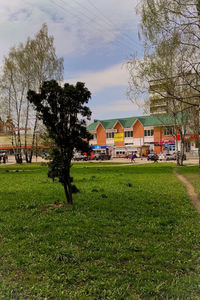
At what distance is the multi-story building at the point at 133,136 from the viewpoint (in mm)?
70250

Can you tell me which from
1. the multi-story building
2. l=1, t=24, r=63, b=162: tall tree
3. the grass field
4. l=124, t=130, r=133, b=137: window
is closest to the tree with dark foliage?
the grass field

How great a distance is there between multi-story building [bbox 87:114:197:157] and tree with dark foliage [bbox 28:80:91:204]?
58417 millimetres

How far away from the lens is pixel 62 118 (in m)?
8.68

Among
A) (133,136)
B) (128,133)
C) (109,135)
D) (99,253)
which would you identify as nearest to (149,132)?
(133,136)

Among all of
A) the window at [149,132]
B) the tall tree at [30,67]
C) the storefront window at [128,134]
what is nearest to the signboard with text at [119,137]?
the storefront window at [128,134]

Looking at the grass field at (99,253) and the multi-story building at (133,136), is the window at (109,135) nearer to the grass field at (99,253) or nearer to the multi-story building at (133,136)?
the multi-story building at (133,136)

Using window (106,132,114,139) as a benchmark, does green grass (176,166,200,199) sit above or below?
below

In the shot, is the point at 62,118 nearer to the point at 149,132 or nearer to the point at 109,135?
the point at 149,132

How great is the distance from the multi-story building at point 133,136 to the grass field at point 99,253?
59.6 meters

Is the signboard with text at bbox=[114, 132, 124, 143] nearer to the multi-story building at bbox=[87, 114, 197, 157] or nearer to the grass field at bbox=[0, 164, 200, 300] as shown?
the multi-story building at bbox=[87, 114, 197, 157]

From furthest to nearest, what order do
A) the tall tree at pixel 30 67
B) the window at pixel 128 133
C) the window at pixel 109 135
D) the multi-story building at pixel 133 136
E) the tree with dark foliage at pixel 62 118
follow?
the window at pixel 109 135, the window at pixel 128 133, the multi-story building at pixel 133 136, the tall tree at pixel 30 67, the tree with dark foliage at pixel 62 118

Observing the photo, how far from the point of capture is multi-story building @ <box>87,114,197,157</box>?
70250mm

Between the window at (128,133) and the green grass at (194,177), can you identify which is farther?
the window at (128,133)

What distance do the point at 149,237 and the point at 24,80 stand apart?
37.4 metres
